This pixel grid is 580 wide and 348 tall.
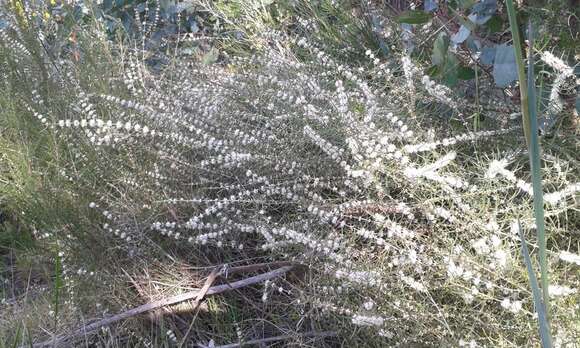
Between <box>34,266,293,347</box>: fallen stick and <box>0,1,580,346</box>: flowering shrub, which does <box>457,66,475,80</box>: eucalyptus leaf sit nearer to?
<box>0,1,580,346</box>: flowering shrub

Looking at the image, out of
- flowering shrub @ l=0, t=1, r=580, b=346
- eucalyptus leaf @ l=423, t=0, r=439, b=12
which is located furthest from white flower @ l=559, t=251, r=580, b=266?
eucalyptus leaf @ l=423, t=0, r=439, b=12

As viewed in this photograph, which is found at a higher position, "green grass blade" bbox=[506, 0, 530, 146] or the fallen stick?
"green grass blade" bbox=[506, 0, 530, 146]

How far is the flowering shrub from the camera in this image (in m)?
1.27

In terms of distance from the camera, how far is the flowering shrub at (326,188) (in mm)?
1272

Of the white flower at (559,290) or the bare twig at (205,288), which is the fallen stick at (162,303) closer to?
the bare twig at (205,288)

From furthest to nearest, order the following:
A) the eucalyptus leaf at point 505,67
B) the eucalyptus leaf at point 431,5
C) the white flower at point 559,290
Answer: the eucalyptus leaf at point 431,5 → the eucalyptus leaf at point 505,67 → the white flower at point 559,290

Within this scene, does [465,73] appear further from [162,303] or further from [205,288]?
[162,303]

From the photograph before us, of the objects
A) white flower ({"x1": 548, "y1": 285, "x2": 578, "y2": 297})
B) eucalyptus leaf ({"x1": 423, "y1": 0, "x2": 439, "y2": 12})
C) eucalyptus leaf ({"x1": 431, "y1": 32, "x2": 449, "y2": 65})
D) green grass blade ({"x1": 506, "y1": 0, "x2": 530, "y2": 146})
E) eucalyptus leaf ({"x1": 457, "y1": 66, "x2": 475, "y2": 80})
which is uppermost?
green grass blade ({"x1": 506, "y1": 0, "x2": 530, "y2": 146})

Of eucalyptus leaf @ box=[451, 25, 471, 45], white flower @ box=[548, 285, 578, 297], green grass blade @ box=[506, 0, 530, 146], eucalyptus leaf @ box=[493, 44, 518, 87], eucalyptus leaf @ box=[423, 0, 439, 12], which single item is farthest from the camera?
eucalyptus leaf @ box=[423, 0, 439, 12]

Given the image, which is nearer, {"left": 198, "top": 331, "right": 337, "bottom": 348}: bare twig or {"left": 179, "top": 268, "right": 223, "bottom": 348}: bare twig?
{"left": 198, "top": 331, "right": 337, "bottom": 348}: bare twig

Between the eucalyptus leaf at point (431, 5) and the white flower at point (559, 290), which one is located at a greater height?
the eucalyptus leaf at point (431, 5)

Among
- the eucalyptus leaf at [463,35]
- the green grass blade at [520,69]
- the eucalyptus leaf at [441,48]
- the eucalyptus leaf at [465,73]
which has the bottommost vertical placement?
the eucalyptus leaf at [465,73]

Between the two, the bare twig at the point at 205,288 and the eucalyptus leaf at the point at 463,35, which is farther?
the bare twig at the point at 205,288

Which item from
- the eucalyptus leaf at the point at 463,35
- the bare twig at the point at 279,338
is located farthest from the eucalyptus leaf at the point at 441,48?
the bare twig at the point at 279,338
